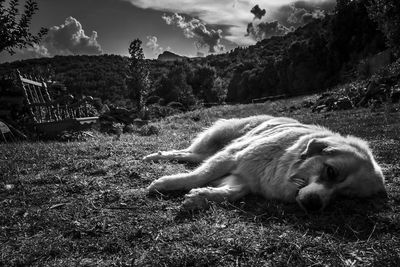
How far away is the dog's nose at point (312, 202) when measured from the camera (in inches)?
131

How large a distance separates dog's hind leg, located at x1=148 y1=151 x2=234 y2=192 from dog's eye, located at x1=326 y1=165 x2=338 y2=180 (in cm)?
135

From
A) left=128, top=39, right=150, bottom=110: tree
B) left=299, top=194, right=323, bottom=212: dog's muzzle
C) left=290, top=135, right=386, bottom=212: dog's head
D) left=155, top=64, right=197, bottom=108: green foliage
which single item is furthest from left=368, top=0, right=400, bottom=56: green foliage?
left=155, top=64, right=197, bottom=108: green foliage

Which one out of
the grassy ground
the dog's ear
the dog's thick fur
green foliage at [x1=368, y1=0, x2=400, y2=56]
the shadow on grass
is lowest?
the shadow on grass

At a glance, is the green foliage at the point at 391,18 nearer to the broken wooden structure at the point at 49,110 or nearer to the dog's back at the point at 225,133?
the dog's back at the point at 225,133

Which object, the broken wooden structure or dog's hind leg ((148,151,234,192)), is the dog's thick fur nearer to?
dog's hind leg ((148,151,234,192))

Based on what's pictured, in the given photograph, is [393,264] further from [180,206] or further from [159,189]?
[159,189]

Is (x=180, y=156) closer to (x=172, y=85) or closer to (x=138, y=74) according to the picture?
(x=138, y=74)

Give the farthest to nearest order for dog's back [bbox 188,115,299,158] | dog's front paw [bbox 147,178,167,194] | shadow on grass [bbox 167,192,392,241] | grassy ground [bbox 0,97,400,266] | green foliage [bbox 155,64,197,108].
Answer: green foliage [bbox 155,64,197,108] → dog's back [bbox 188,115,299,158] → dog's front paw [bbox 147,178,167,194] → shadow on grass [bbox 167,192,392,241] → grassy ground [bbox 0,97,400,266]

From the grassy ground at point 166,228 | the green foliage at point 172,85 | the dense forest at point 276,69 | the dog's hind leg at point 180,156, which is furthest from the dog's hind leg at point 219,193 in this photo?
the green foliage at point 172,85

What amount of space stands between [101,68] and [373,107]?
44209 millimetres

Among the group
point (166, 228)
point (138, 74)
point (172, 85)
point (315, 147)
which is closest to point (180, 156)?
point (315, 147)

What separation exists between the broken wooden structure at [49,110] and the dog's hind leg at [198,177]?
8088 mm

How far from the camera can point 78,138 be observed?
10398 mm

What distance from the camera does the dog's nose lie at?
3.33 metres
